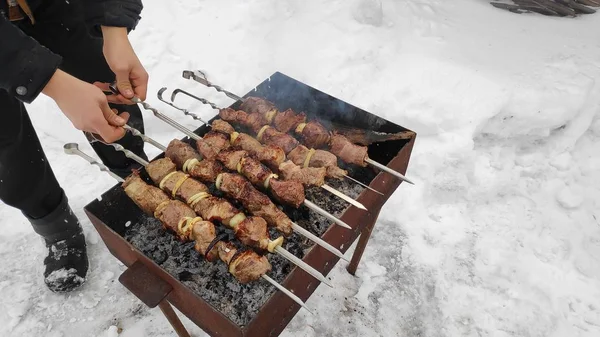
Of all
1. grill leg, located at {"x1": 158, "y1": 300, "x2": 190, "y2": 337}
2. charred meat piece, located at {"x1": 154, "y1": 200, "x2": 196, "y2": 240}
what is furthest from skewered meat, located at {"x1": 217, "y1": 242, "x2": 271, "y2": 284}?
grill leg, located at {"x1": 158, "y1": 300, "x2": 190, "y2": 337}

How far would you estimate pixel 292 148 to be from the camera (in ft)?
8.94

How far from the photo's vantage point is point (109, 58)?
2.43m

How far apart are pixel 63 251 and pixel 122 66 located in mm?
1848

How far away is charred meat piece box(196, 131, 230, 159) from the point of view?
102 inches

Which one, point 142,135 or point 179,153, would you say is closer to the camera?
point 142,135

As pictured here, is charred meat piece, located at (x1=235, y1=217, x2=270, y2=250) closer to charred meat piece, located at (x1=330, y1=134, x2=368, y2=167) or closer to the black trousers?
charred meat piece, located at (x1=330, y1=134, x2=368, y2=167)

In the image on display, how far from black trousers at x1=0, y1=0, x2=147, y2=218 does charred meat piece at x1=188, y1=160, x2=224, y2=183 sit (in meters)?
1.14

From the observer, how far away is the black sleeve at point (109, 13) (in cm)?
242

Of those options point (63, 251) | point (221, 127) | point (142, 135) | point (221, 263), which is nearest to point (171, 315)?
point (221, 263)

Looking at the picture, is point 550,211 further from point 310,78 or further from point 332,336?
point 310,78

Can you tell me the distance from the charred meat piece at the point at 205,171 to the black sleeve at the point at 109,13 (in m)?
0.97

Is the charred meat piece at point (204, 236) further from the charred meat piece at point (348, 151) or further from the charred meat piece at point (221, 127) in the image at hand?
the charred meat piece at point (348, 151)

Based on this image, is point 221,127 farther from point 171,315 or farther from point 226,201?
point 171,315

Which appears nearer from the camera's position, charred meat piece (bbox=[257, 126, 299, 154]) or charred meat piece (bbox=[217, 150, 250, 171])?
charred meat piece (bbox=[217, 150, 250, 171])
